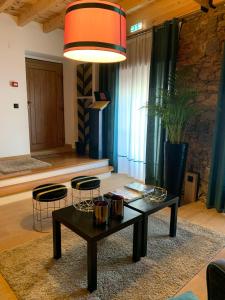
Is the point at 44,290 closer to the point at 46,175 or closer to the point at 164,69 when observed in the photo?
the point at 46,175

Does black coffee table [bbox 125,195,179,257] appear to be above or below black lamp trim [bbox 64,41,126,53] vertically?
below

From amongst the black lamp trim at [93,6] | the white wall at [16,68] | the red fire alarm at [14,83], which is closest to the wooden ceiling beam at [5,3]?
the white wall at [16,68]

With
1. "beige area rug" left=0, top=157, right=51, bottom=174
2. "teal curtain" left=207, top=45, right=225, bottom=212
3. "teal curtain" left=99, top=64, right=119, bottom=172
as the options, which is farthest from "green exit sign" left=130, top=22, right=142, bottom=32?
"beige area rug" left=0, top=157, right=51, bottom=174

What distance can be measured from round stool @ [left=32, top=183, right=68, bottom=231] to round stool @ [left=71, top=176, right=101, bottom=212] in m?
0.20

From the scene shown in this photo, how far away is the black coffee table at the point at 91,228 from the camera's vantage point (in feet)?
5.65

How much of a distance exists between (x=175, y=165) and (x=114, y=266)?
5.64ft

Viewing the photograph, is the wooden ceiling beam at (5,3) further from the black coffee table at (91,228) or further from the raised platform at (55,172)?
the black coffee table at (91,228)

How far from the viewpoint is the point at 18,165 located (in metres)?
3.98

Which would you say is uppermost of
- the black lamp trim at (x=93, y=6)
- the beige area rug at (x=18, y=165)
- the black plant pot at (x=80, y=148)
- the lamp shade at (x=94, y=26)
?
the black lamp trim at (x=93, y=6)

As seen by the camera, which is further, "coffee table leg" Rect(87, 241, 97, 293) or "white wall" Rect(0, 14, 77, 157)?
"white wall" Rect(0, 14, 77, 157)

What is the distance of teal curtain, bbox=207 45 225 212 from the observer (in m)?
3.09

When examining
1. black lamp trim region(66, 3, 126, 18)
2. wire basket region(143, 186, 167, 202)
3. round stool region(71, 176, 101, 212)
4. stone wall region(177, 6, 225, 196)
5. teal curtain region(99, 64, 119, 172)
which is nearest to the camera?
black lamp trim region(66, 3, 126, 18)

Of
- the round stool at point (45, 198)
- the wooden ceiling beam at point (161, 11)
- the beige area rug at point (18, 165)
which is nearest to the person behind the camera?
the round stool at point (45, 198)

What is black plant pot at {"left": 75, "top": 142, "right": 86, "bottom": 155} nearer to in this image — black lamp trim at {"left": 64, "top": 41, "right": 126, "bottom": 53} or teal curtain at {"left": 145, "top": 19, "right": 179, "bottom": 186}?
teal curtain at {"left": 145, "top": 19, "right": 179, "bottom": 186}
